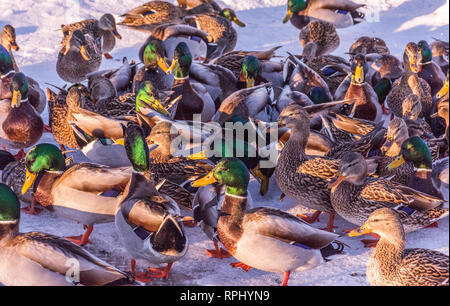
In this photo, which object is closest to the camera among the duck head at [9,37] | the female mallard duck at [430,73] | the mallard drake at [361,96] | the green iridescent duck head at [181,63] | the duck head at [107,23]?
the mallard drake at [361,96]

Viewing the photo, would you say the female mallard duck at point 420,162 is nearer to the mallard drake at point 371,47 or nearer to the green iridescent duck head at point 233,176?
the green iridescent duck head at point 233,176

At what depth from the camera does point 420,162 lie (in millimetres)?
4406

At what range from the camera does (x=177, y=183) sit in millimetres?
4582

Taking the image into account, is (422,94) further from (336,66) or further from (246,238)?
(246,238)

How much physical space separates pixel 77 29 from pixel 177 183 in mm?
→ 3562

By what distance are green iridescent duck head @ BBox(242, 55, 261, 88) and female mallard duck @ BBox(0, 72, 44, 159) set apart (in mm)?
2065

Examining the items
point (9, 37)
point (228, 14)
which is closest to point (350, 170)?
point (9, 37)

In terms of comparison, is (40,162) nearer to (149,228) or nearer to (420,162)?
(149,228)

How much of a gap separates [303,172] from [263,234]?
0.99 meters

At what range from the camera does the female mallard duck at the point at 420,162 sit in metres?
4.38

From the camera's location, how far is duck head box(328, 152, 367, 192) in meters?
4.20

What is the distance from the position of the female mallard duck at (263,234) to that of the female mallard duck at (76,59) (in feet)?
12.1

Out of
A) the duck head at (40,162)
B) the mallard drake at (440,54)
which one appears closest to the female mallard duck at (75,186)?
the duck head at (40,162)

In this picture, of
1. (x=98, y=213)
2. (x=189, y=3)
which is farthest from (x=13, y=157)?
(x=189, y=3)
